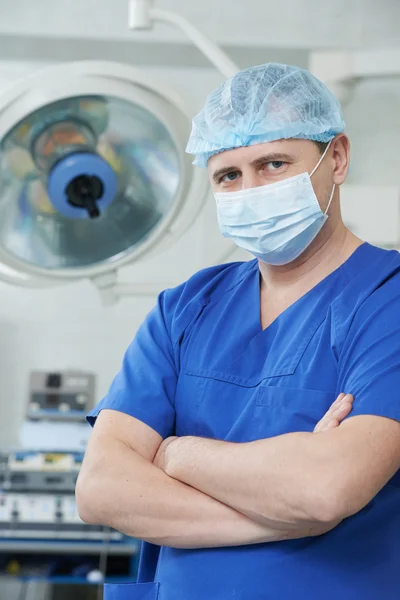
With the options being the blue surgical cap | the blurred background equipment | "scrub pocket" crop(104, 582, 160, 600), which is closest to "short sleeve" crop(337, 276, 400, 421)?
the blue surgical cap

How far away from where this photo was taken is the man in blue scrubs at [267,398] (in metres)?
1.04

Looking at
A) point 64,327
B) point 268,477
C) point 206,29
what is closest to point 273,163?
Answer: point 268,477

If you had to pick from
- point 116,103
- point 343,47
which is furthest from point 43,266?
point 343,47

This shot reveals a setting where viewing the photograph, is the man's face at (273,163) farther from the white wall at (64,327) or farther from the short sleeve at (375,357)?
the white wall at (64,327)

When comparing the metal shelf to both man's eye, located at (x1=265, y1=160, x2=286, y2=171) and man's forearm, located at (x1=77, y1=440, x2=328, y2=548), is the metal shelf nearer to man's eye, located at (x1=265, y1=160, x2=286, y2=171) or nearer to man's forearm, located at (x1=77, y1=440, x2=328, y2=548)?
man's forearm, located at (x1=77, y1=440, x2=328, y2=548)

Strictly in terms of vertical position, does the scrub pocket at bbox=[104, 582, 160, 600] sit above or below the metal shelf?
above

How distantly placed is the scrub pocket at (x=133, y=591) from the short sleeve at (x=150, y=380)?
0.22m

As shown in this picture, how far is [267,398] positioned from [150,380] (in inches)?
8.6

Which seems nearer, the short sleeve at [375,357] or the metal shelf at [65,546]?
the short sleeve at [375,357]

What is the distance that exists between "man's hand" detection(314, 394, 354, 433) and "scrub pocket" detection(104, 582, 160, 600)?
0.35 m

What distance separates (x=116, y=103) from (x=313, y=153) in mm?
605

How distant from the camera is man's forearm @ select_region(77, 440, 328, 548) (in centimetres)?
108

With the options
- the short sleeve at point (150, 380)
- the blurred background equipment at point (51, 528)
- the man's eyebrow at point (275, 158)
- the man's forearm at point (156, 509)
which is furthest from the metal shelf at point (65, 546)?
the man's eyebrow at point (275, 158)

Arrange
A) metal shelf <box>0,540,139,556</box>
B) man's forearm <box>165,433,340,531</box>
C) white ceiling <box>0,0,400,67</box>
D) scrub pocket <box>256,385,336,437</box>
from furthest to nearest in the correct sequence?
white ceiling <box>0,0,400,67</box>, metal shelf <box>0,540,139,556</box>, scrub pocket <box>256,385,336,437</box>, man's forearm <box>165,433,340,531</box>
